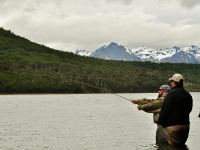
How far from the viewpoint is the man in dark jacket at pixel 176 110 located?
2141cm

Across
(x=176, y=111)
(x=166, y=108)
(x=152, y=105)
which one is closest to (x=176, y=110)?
(x=176, y=111)

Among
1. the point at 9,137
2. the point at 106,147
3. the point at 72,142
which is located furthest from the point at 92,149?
the point at 9,137

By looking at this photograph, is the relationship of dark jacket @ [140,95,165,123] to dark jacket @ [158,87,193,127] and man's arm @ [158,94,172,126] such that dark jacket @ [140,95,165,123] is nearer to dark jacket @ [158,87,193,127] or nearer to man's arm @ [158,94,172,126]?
dark jacket @ [158,87,193,127]

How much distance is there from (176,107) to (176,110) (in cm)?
16

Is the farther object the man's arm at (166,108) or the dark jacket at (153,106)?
the dark jacket at (153,106)

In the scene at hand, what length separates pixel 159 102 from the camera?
24.9m

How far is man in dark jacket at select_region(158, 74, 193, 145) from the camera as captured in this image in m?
21.4

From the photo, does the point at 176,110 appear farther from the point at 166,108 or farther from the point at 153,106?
the point at 153,106

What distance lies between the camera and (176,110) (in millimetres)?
21609

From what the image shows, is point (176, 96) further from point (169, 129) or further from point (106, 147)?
point (106, 147)

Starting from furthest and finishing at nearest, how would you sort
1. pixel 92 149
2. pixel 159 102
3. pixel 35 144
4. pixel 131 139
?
pixel 131 139 < pixel 35 144 < pixel 92 149 < pixel 159 102

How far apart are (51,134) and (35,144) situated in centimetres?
729

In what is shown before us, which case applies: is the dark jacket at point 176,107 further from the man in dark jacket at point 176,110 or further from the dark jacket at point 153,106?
the dark jacket at point 153,106

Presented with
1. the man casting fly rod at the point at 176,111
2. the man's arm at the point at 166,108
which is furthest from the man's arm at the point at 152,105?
the man's arm at the point at 166,108
